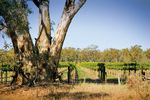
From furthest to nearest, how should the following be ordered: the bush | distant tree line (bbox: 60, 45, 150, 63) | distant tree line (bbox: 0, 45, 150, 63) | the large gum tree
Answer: distant tree line (bbox: 60, 45, 150, 63) < distant tree line (bbox: 0, 45, 150, 63) < the large gum tree < the bush

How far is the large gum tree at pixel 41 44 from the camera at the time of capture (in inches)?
238

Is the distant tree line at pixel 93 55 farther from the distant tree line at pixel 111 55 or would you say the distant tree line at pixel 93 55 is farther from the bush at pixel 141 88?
the bush at pixel 141 88

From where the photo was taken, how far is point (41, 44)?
732 cm

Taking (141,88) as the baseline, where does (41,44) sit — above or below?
above

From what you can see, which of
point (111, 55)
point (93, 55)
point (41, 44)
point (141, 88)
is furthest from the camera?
point (93, 55)

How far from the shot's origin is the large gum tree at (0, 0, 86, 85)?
6043 millimetres

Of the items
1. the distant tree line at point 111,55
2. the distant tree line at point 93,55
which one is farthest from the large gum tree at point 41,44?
the distant tree line at point 93,55

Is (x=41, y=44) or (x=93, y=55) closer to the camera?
(x=41, y=44)

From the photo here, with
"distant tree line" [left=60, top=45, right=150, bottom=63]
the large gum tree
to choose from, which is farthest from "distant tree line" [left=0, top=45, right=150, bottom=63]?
the large gum tree

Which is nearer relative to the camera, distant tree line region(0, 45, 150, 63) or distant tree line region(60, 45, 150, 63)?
distant tree line region(0, 45, 150, 63)

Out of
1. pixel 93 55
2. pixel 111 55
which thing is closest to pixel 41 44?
pixel 111 55

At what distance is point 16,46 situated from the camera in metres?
6.46

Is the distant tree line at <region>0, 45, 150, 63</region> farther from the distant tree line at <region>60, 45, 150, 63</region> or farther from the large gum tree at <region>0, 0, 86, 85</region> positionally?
the large gum tree at <region>0, 0, 86, 85</region>

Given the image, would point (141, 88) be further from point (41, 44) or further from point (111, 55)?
point (111, 55)
